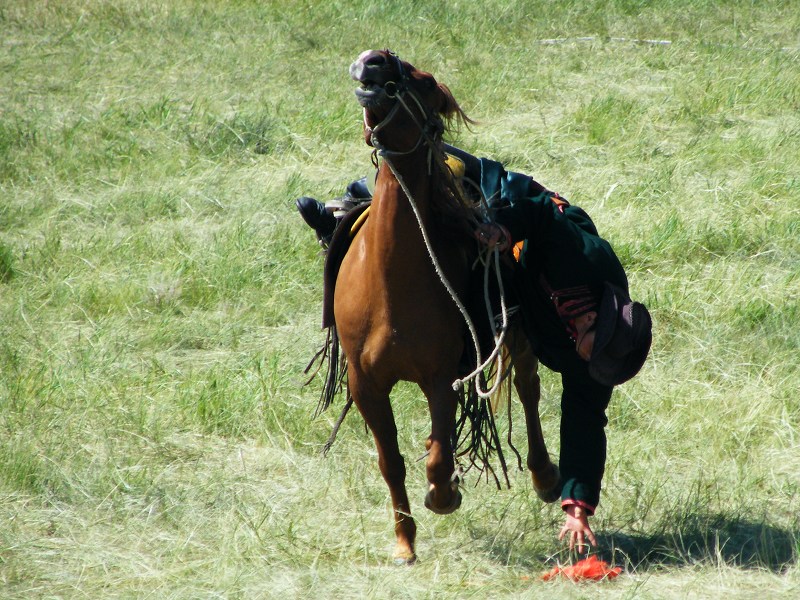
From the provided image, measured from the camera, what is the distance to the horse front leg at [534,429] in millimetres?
4324

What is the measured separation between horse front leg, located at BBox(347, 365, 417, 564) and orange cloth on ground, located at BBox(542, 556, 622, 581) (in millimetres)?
543

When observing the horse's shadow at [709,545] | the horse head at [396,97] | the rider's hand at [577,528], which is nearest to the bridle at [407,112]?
the horse head at [396,97]

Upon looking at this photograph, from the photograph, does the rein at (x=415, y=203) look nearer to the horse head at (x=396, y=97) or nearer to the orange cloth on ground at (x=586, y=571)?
the horse head at (x=396, y=97)

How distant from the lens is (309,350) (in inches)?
221

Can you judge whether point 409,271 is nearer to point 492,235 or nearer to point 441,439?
point 492,235

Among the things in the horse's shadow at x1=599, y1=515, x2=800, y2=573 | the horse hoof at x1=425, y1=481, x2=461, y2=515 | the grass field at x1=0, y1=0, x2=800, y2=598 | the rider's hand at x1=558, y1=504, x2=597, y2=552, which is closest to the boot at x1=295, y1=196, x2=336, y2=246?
the grass field at x1=0, y1=0, x2=800, y2=598

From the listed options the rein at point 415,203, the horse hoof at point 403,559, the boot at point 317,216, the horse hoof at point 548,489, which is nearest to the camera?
the rein at point 415,203

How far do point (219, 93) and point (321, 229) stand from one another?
5.52 metres

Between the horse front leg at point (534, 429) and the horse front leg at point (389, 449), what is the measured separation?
0.65m

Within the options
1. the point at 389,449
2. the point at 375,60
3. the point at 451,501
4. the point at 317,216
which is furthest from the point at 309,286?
the point at 375,60

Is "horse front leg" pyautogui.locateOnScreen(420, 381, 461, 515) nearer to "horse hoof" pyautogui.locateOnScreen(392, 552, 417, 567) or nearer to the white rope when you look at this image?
the white rope

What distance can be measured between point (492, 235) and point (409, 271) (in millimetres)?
295

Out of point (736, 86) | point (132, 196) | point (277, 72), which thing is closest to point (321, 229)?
point (132, 196)

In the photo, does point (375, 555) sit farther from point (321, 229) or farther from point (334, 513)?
point (321, 229)
